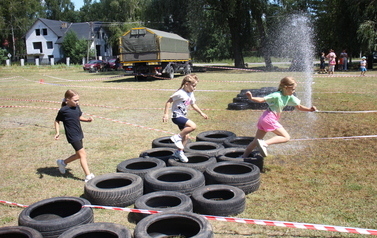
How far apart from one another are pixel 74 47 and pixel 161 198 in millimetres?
71046

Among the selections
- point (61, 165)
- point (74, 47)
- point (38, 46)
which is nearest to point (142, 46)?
point (61, 165)

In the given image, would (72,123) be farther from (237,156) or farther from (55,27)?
(55,27)

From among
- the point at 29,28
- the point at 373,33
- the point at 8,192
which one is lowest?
the point at 8,192

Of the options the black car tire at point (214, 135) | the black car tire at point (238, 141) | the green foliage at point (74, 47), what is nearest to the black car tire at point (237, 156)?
the black car tire at point (238, 141)

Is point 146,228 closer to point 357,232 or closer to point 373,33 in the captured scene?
point 357,232

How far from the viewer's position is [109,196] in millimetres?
4582

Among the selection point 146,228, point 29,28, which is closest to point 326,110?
point 146,228

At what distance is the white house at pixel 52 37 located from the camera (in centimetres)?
7800

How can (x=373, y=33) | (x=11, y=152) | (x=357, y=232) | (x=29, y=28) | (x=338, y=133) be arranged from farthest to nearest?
(x=29, y=28) < (x=373, y=33) < (x=338, y=133) < (x=11, y=152) < (x=357, y=232)

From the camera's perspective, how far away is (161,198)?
4.56m

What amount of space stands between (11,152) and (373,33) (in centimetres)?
2963

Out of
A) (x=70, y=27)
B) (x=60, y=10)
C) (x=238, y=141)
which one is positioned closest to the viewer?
(x=238, y=141)

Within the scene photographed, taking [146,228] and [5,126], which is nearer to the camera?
[146,228]

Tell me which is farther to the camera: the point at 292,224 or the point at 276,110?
the point at 276,110
